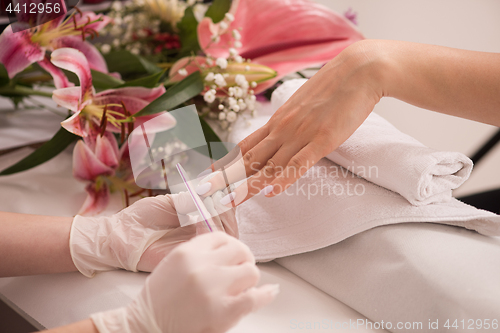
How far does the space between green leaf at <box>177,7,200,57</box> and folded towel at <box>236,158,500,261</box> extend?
600mm

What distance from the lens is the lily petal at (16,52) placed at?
722 mm

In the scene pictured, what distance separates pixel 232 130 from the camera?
890 millimetres

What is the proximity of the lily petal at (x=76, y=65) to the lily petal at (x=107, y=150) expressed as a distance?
0.08 metres

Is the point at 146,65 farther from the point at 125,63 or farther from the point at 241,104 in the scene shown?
the point at 241,104

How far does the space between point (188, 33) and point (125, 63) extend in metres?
0.26

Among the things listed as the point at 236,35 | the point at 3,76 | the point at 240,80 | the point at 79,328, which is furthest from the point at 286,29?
the point at 79,328

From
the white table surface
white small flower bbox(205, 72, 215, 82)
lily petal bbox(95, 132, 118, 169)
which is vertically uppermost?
white small flower bbox(205, 72, 215, 82)

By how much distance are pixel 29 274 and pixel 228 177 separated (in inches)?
14.8

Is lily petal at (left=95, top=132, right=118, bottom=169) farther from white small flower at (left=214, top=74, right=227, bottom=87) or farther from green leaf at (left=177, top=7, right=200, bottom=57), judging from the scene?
green leaf at (left=177, top=7, right=200, bottom=57)

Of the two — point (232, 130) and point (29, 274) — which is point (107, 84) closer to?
point (232, 130)

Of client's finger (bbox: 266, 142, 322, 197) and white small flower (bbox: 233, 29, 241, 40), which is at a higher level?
white small flower (bbox: 233, 29, 241, 40)

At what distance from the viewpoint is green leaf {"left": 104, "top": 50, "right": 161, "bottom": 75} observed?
992 millimetres

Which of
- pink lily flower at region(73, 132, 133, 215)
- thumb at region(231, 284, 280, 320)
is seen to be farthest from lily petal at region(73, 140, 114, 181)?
thumb at region(231, 284, 280, 320)

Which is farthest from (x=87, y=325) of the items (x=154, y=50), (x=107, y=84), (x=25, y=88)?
(x=154, y=50)
